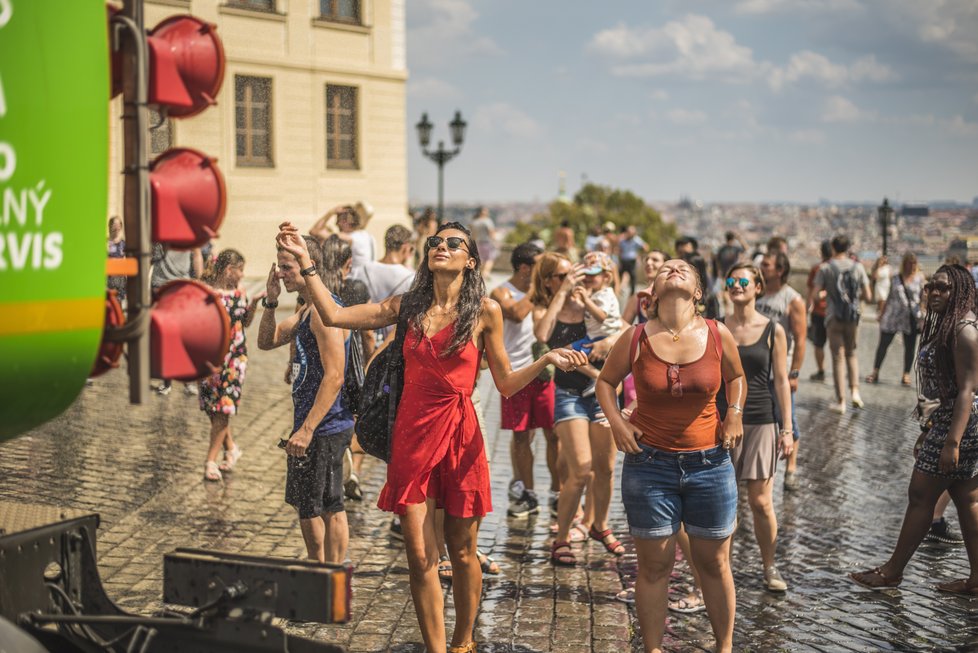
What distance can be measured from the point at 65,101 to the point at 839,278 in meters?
12.2

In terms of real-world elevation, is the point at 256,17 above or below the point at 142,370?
above

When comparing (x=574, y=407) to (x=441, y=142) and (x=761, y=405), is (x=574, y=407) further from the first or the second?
(x=441, y=142)

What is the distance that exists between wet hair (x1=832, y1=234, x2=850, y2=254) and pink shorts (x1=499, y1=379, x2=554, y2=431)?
22.8 feet

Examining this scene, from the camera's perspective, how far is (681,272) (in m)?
5.34

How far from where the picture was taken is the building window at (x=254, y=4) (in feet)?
93.9

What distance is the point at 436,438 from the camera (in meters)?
5.12

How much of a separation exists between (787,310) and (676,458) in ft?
13.4

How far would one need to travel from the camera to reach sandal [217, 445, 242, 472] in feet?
30.5

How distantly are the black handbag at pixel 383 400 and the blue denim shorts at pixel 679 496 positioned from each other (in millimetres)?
1101

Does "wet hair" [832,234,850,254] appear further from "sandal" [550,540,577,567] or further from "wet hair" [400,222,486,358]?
Answer: "wet hair" [400,222,486,358]

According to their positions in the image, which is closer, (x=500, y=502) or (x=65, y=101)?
(x=65, y=101)

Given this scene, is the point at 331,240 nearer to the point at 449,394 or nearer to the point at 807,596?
the point at 449,394

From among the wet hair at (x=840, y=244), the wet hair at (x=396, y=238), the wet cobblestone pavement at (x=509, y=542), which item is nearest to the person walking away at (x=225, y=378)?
the wet cobblestone pavement at (x=509, y=542)

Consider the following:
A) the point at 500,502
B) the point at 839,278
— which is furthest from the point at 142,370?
the point at 839,278
